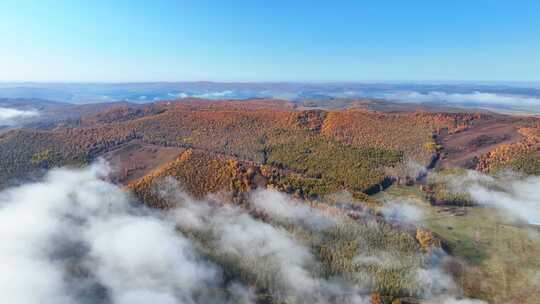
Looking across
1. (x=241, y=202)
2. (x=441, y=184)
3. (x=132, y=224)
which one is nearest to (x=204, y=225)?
(x=241, y=202)

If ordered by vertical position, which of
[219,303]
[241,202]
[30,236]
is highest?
[241,202]

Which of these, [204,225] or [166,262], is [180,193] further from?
[166,262]

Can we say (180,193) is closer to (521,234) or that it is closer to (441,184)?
(441,184)

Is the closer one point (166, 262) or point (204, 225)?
point (166, 262)

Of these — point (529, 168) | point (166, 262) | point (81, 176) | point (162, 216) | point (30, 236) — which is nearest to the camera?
point (166, 262)

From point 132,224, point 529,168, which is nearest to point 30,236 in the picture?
point 132,224

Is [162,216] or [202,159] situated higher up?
[202,159]

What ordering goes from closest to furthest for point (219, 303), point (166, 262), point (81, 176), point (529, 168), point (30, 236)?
point (219, 303) < point (166, 262) < point (30, 236) < point (529, 168) < point (81, 176)

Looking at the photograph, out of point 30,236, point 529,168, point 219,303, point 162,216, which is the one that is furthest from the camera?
point 529,168

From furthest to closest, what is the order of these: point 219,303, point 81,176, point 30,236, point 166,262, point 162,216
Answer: point 81,176
point 162,216
point 30,236
point 166,262
point 219,303
